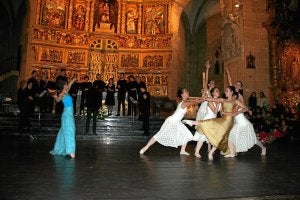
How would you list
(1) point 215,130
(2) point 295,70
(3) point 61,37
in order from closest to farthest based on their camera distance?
(1) point 215,130 → (2) point 295,70 → (3) point 61,37

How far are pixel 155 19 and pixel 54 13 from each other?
662 cm

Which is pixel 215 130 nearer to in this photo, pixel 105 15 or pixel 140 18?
pixel 140 18

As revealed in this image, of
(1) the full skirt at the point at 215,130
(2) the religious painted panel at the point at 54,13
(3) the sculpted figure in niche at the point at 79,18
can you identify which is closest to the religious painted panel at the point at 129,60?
(3) the sculpted figure in niche at the point at 79,18

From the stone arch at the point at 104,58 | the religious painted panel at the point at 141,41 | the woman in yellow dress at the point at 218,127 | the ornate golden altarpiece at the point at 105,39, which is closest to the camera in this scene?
the woman in yellow dress at the point at 218,127

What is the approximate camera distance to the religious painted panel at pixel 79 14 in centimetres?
1862

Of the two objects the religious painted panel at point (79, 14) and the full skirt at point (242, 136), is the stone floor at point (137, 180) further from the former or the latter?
the religious painted panel at point (79, 14)

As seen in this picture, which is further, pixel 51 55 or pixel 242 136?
pixel 51 55

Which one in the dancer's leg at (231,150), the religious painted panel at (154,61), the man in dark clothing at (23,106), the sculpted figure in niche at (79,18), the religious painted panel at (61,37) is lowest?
the dancer's leg at (231,150)

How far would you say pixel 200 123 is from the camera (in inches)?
235

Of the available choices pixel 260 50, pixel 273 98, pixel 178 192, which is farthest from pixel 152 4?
pixel 178 192

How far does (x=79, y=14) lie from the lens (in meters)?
18.8

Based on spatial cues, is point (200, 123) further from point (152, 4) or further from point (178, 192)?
point (152, 4)

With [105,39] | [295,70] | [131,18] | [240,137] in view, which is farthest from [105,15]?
[240,137]

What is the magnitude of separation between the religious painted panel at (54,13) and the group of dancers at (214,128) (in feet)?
46.3
